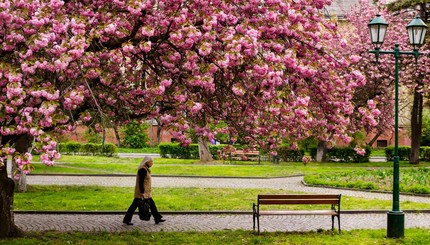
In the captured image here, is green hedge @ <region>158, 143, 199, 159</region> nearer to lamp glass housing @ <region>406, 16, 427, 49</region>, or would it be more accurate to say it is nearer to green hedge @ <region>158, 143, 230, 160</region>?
green hedge @ <region>158, 143, 230, 160</region>

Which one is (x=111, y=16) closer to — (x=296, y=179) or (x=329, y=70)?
(x=329, y=70)

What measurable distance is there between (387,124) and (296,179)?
1710 cm

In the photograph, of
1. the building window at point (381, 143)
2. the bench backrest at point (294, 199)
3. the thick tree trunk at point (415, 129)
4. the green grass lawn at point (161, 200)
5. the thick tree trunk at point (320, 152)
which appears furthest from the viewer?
the building window at point (381, 143)

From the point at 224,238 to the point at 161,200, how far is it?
5.93 metres

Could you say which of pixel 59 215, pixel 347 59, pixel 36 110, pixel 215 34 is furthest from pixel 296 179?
pixel 36 110

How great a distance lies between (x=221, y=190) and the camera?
794 inches

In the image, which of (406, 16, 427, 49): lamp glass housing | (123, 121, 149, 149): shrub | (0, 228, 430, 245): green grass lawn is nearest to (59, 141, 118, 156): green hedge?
(123, 121, 149, 149): shrub

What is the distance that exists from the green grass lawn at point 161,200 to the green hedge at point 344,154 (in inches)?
810

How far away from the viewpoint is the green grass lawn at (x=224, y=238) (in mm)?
10883

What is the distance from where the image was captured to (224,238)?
1130cm

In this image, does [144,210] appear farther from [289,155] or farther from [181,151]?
[181,151]

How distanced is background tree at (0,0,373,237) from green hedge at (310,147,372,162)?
28.9 m

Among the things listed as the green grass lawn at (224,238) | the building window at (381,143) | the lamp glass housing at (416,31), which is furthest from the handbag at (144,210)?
the building window at (381,143)

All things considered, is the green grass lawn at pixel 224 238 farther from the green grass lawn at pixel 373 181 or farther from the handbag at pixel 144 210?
the green grass lawn at pixel 373 181
